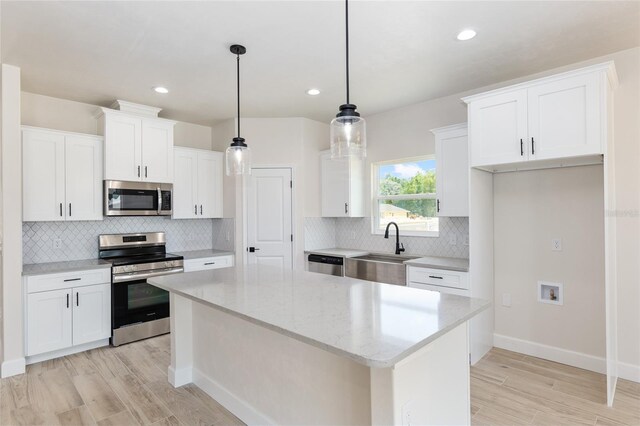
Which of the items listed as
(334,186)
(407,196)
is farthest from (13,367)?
(407,196)

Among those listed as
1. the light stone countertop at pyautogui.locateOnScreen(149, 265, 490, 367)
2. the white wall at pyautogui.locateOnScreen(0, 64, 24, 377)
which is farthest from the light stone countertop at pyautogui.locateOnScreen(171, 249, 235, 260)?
the light stone countertop at pyautogui.locateOnScreen(149, 265, 490, 367)

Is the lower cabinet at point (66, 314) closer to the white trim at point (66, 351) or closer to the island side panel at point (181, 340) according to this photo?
the white trim at point (66, 351)

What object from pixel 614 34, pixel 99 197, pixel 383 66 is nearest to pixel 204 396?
pixel 99 197

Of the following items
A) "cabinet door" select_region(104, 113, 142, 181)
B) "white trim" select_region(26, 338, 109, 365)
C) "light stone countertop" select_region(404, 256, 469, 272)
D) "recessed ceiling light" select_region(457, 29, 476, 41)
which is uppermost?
"recessed ceiling light" select_region(457, 29, 476, 41)

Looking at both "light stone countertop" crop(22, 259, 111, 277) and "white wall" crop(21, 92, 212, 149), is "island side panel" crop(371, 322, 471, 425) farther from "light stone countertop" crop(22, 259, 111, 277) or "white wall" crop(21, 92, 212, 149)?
"white wall" crop(21, 92, 212, 149)

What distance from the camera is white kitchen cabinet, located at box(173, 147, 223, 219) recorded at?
4605 mm

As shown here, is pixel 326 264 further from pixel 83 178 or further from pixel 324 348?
pixel 324 348

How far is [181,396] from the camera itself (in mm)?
2695

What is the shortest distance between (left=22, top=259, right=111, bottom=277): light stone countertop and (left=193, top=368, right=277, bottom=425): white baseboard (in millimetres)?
1717

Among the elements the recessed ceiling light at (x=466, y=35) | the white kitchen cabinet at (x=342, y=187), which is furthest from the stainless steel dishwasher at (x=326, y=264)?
the recessed ceiling light at (x=466, y=35)

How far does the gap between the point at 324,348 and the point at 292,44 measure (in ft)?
7.77

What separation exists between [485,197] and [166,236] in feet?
13.1

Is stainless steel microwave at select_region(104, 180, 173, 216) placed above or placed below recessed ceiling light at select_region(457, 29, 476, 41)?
below

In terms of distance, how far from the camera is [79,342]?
140 inches
